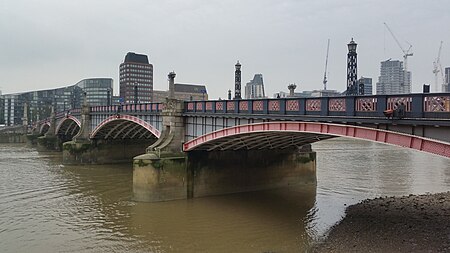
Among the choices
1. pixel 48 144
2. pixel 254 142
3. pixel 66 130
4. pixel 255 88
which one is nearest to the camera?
pixel 254 142

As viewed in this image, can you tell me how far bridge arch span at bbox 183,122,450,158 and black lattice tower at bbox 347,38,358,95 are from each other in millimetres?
2189

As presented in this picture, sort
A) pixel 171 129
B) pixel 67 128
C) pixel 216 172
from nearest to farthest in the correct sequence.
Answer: pixel 216 172, pixel 171 129, pixel 67 128

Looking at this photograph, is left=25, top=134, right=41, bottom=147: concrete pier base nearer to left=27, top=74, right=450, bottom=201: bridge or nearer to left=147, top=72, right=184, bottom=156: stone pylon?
left=27, top=74, right=450, bottom=201: bridge

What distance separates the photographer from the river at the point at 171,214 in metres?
17.5

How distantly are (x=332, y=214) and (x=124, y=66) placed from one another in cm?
12049

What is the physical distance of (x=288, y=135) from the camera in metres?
22.0

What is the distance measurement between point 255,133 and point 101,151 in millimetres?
29982

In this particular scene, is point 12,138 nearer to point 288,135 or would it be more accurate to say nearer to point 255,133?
point 255,133

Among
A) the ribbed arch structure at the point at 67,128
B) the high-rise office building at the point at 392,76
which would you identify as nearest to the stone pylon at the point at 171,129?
the high-rise office building at the point at 392,76

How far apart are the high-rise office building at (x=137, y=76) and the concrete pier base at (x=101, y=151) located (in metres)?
84.8

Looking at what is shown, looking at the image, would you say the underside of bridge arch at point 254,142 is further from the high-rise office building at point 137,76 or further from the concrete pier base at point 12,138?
the high-rise office building at point 137,76

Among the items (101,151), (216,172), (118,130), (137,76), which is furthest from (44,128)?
(137,76)

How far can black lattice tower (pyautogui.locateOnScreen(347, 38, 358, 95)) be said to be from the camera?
1669 centimetres

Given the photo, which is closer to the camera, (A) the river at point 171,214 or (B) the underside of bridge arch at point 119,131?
(A) the river at point 171,214
